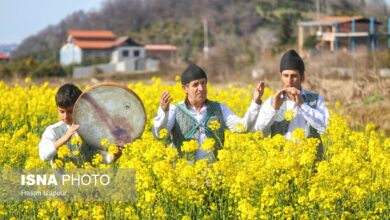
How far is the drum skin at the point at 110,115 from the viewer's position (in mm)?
5621

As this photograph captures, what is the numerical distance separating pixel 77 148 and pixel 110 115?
0.41 metres

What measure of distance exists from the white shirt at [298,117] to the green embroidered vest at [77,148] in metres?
1.30

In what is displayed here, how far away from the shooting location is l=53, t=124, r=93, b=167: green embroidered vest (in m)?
5.55

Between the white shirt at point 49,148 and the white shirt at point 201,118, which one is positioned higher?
the white shirt at point 201,118

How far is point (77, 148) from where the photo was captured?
221 inches

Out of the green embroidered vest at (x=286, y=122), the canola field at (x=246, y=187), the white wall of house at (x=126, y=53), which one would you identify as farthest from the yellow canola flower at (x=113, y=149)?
the white wall of house at (x=126, y=53)

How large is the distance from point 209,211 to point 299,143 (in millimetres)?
829

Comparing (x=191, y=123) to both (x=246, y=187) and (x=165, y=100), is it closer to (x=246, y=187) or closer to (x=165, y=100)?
(x=165, y=100)

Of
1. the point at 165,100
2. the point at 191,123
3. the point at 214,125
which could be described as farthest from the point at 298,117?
the point at 165,100

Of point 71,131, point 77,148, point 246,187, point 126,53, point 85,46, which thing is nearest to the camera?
point 246,187

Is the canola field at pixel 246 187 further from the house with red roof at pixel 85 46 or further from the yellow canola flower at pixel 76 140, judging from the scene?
the house with red roof at pixel 85 46

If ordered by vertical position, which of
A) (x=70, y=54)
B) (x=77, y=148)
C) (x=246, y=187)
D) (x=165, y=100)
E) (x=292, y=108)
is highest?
(x=165, y=100)

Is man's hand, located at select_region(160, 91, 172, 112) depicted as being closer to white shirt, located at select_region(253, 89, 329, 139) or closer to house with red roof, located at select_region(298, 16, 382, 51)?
white shirt, located at select_region(253, 89, 329, 139)

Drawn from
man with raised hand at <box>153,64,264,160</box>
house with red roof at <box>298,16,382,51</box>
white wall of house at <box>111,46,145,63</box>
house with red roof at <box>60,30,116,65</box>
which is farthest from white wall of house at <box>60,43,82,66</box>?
man with raised hand at <box>153,64,264,160</box>
